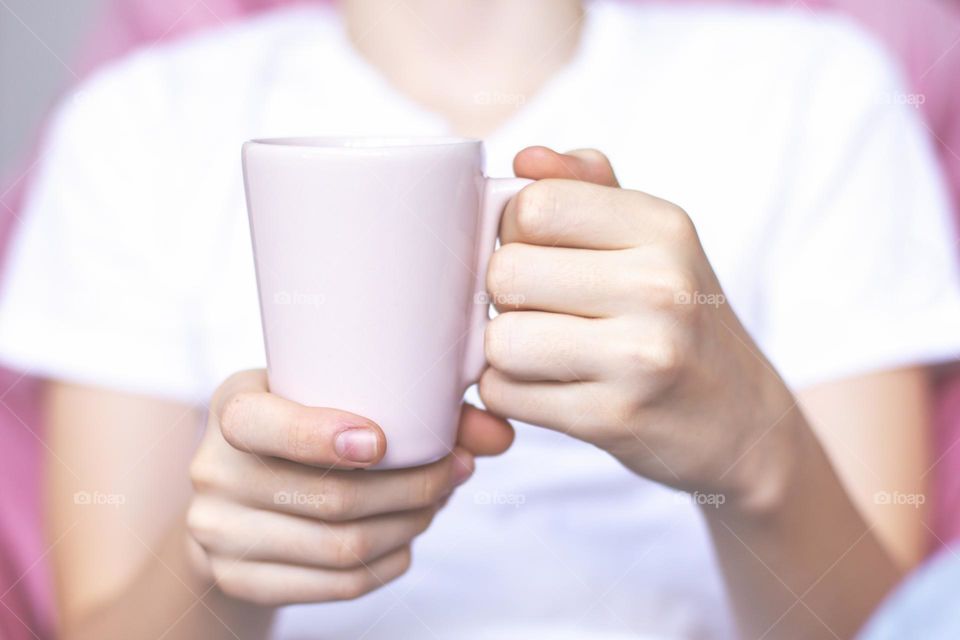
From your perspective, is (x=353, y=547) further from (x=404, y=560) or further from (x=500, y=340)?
(x=500, y=340)

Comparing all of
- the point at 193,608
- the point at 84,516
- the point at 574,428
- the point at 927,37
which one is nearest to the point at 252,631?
the point at 193,608

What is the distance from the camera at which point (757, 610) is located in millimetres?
778

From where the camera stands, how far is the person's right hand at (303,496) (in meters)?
0.52

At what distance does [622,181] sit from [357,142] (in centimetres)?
50

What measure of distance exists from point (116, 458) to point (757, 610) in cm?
62

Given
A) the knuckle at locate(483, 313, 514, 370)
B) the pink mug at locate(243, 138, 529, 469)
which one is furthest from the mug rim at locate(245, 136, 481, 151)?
the knuckle at locate(483, 313, 514, 370)

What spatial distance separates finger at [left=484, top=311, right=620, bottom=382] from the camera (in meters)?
0.53

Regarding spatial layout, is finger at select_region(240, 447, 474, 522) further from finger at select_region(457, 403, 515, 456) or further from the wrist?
the wrist

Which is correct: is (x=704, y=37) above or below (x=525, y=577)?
above

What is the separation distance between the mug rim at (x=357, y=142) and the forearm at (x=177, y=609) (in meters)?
0.35

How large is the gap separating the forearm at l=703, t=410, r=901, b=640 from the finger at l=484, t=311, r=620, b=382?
185 mm

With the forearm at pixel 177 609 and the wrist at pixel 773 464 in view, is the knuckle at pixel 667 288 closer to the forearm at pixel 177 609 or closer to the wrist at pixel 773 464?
the wrist at pixel 773 464

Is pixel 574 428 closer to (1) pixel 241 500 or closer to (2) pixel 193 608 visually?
(1) pixel 241 500

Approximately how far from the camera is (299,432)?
0.52 meters
